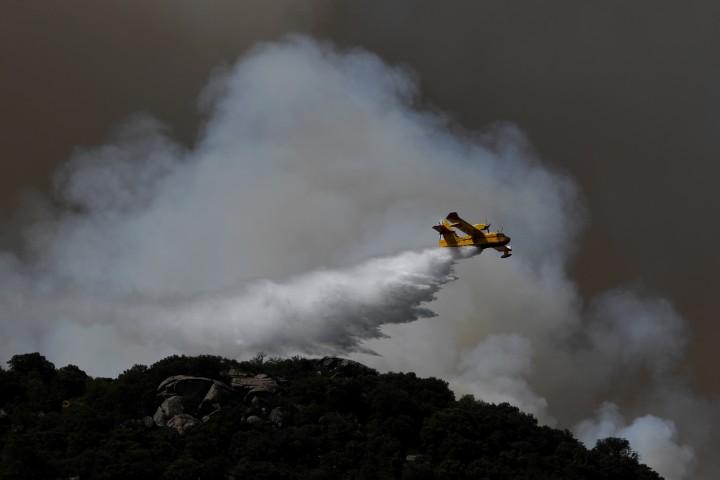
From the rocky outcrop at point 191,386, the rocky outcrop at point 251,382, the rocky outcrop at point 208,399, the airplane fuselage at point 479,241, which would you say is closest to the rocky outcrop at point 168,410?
the rocky outcrop at point 208,399

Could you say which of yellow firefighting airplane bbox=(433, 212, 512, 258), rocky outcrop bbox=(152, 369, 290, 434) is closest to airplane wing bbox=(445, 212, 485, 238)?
yellow firefighting airplane bbox=(433, 212, 512, 258)

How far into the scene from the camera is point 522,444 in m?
149

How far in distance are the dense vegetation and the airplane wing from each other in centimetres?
2488

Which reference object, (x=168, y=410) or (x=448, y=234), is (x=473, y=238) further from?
(x=168, y=410)

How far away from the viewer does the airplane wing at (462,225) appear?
123125 millimetres

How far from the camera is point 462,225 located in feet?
412

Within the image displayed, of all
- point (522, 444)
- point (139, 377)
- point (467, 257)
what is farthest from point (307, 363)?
point (467, 257)

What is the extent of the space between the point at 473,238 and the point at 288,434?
3097 cm

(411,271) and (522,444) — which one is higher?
(411,271)

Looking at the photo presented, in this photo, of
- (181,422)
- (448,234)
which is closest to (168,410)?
(181,422)

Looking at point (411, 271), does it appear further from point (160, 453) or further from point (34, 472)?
point (34, 472)

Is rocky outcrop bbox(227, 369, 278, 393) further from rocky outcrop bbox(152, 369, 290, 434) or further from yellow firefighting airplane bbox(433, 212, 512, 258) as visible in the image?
yellow firefighting airplane bbox(433, 212, 512, 258)

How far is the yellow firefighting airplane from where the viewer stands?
415ft

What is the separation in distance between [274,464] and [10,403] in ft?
123
